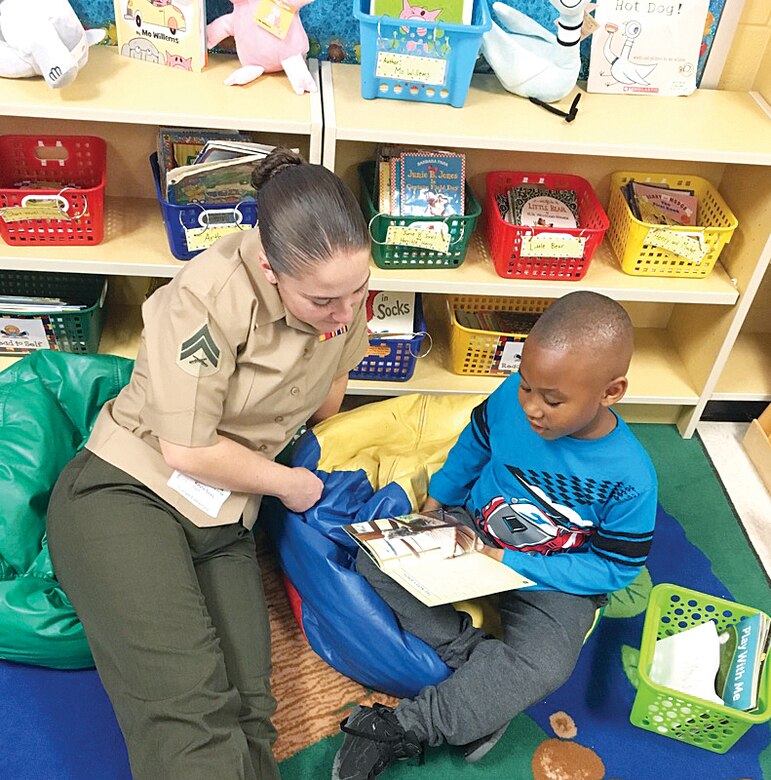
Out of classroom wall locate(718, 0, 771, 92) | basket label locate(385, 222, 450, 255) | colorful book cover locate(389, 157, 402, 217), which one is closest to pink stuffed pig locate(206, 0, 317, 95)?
colorful book cover locate(389, 157, 402, 217)

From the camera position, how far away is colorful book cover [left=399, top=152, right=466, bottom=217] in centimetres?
205

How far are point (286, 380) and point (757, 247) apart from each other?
127 centimetres

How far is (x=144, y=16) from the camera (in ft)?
6.31

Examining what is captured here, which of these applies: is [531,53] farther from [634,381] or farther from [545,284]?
[634,381]

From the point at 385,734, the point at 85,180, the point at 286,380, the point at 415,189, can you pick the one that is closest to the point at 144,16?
the point at 85,180

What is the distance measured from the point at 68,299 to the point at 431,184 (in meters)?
1.01

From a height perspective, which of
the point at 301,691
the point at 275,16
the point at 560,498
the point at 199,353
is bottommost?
the point at 301,691

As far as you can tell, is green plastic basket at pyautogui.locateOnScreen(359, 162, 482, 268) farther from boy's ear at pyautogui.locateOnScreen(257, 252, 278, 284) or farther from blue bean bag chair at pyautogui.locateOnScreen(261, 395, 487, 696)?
boy's ear at pyautogui.locateOnScreen(257, 252, 278, 284)

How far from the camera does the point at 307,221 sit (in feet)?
4.42

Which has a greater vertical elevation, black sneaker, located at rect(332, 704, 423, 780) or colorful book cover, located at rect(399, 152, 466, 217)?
colorful book cover, located at rect(399, 152, 466, 217)

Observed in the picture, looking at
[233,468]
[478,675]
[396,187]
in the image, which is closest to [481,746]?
[478,675]

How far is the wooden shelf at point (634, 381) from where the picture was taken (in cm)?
235

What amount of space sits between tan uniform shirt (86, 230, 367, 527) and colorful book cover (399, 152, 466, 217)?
408 millimetres

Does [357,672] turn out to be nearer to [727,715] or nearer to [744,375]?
[727,715]
